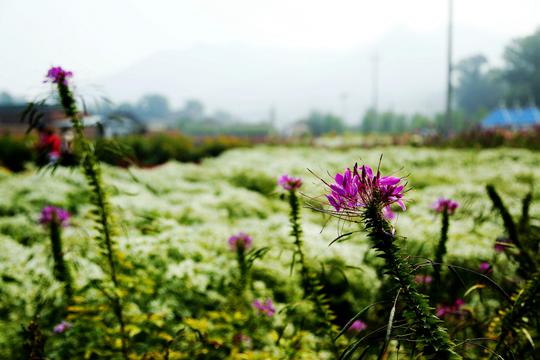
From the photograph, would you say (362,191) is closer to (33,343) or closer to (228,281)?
(33,343)

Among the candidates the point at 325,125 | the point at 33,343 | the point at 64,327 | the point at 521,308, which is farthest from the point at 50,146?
the point at 325,125

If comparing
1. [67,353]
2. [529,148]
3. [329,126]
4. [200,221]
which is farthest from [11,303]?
[329,126]

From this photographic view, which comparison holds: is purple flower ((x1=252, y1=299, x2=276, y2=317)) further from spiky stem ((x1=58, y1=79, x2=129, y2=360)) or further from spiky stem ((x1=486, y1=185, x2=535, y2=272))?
spiky stem ((x1=486, y1=185, x2=535, y2=272))

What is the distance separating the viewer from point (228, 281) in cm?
302

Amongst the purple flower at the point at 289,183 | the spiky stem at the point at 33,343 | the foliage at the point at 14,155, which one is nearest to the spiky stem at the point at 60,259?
the spiky stem at the point at 33,343

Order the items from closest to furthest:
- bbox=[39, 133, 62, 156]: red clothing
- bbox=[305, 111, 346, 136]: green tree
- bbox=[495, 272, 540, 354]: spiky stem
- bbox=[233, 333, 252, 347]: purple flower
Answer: bbox=[495, 272, 540, 354]: spiky stem → bbox=[39, 133, 62, 156]: red clothing → bbox=[233, 333, 252, 347]: purple flower → bbox=[305, 111, 346, 136]: green tree

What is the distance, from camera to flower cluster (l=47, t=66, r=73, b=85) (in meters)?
1.62

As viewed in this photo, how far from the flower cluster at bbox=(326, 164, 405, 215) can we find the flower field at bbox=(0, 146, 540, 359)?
0.04 metres

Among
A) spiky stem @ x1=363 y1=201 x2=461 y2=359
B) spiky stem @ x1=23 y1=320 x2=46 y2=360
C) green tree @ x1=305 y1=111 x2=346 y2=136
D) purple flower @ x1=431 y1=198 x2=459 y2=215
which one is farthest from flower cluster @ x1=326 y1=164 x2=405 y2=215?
green tree @ x1=305 y1=111 x2=346 y2=136

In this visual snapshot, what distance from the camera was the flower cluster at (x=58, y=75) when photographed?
1.62 m

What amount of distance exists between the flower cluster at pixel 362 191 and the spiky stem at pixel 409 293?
20mm

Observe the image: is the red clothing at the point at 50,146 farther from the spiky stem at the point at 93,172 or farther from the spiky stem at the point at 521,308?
the spiky stem at the point at 521,308

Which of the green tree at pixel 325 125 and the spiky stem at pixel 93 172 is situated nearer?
the spiky stem at pixel 93 172

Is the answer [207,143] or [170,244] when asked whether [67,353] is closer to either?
[170,244]
